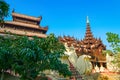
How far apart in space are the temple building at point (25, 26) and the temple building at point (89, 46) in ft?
13.2

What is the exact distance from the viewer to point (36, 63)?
10.9 meters

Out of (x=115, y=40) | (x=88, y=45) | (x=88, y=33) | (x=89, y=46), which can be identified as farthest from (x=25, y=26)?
(x=115, y=40)

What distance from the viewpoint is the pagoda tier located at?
1112 inches

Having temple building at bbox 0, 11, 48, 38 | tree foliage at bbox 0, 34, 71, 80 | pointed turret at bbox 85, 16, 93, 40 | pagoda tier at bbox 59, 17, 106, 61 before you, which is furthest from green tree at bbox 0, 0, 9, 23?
pointed turret at bbox 85, 16, 93, 40

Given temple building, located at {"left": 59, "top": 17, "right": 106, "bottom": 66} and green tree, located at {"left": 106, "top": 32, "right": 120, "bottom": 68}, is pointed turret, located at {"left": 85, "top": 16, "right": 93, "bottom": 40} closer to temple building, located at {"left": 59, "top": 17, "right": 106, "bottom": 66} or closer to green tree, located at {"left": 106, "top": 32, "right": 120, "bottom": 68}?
temple building, located at {"left": 59, "top": 17, "right": 106, "bottom": 66}

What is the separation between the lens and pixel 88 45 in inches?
1235

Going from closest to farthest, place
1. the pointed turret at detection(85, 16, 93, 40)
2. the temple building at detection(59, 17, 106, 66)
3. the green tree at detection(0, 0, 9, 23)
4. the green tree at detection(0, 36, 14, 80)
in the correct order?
1. the green tree at detection(0, 36, 14, 80)
2. the green tree at detection(0, 0, 9, 23)
3. the temple building at detection(59, 17, 106, 66)
4. the pointed turret at detection(85, 16, 93, 40)

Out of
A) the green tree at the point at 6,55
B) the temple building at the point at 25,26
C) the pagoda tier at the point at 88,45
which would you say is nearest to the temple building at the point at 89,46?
Answer: the pagoda tier at the point at 88,45

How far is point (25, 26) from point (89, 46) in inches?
386

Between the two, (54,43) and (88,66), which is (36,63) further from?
(88,66)

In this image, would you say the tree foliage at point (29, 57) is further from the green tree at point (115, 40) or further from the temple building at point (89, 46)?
the temple building at point (89, 46)

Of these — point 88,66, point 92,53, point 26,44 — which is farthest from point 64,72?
point 92,53

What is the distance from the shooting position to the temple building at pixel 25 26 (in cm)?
3011

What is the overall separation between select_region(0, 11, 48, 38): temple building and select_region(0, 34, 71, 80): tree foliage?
60.4 ft
